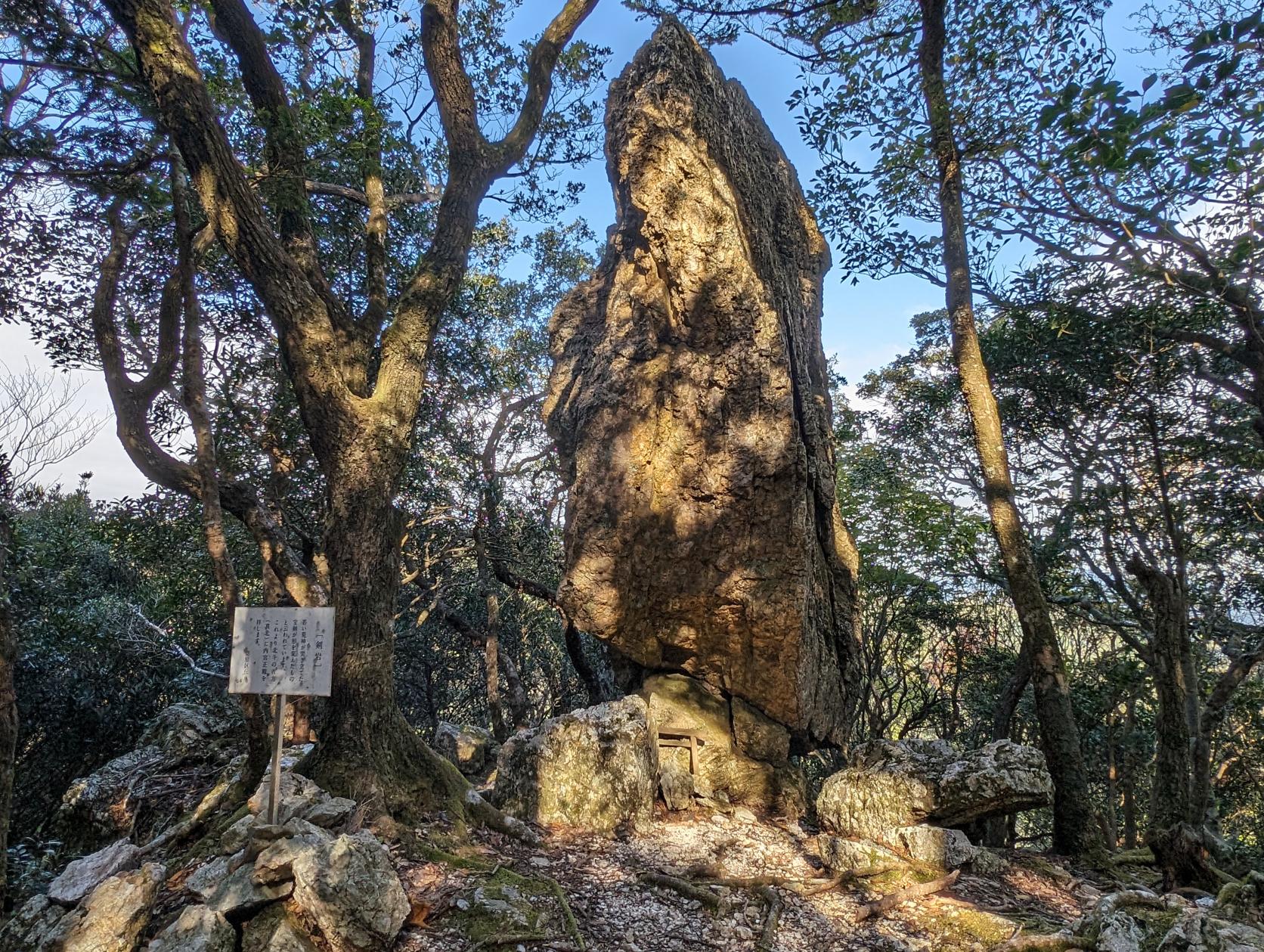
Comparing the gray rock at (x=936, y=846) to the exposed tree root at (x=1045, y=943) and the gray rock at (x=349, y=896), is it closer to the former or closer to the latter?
the exposed tree root at (x=1045, y=943)

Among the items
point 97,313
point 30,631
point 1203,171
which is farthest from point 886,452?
point 30,631

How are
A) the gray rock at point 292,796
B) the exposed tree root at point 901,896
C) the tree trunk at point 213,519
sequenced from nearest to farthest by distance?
the gray rock at point 292,796 → the exposed tree root at point 901,896 → the tree trunk at point 213,519

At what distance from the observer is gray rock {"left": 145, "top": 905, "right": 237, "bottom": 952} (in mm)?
3027

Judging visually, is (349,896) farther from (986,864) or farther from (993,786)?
(993,786)

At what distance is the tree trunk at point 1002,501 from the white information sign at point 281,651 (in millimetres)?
5921

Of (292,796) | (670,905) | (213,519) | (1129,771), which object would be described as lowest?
(1129,771)

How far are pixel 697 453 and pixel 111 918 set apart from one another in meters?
5.77

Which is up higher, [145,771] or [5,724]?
[5,724]

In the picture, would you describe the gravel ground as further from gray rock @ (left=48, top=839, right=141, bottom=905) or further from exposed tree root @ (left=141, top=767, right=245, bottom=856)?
gray rock @ (left=48, top=839, right=141, bottom=905)

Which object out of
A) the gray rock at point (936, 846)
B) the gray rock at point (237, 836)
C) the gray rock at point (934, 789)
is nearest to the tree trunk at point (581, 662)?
the gray rock at point (934, 789)

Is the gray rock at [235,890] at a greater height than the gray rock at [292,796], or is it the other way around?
the gray rock at [292,796]

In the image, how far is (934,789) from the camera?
18.0ft

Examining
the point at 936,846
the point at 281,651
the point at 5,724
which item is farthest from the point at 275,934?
the point at 936,846

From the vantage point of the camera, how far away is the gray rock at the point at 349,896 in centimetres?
321
